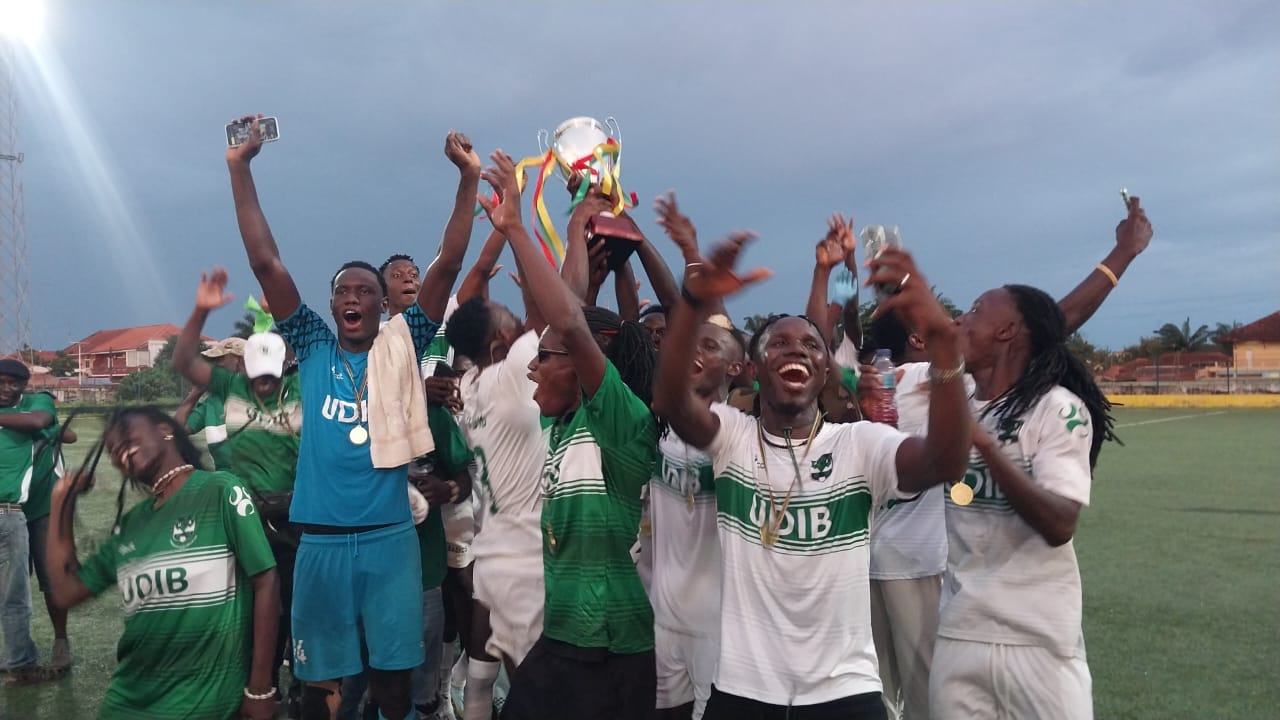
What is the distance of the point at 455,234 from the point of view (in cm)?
390

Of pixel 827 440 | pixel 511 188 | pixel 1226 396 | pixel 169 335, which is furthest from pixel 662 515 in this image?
pixel 1226 396

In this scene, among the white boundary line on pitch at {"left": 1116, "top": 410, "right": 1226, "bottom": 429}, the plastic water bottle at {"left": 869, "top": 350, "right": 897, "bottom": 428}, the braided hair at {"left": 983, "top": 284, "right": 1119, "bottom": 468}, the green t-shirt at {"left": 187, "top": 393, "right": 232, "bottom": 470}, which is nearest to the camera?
the braided hair at {"left": 983, "top": 284, "right": 1119, "bottom": 468}

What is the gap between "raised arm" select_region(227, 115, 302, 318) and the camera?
3824 millimetres

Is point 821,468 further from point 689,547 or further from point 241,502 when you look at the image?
point 241,502

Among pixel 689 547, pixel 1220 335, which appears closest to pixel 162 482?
pixel 689 547

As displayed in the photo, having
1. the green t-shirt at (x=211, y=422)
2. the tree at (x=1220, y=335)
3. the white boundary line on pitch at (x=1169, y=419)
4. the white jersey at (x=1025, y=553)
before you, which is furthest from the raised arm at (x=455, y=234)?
the tree at (x=1220, y=335)

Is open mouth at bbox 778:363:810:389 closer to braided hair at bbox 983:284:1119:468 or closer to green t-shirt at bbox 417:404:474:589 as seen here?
braided hair at bbox 983:284:1119:468

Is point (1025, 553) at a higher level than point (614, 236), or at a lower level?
lower

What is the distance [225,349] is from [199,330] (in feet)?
4.77

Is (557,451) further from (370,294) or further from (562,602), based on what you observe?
(370,294)

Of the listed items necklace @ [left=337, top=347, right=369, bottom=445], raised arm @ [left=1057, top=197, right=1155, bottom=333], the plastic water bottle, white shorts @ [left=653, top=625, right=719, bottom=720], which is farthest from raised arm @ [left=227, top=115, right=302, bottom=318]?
raised arm @ [left=1057, top=197, right=1155, bottom=333]

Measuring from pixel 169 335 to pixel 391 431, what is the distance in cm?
256

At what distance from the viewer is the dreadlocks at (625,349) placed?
139 inches

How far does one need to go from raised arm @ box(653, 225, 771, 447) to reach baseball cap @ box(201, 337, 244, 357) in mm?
4199
